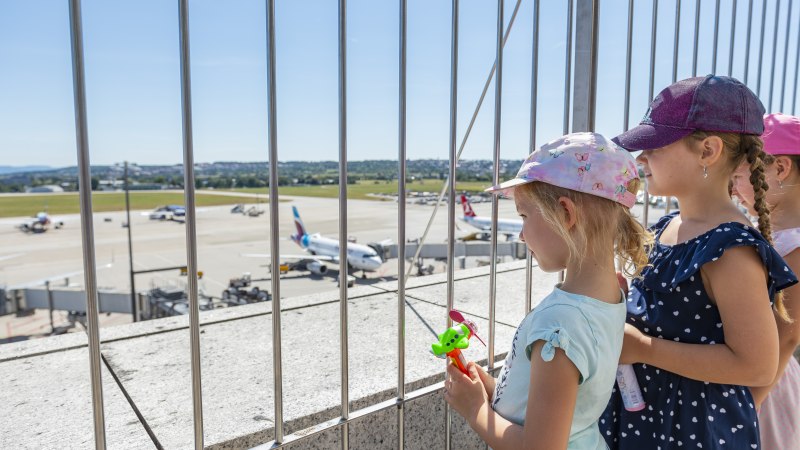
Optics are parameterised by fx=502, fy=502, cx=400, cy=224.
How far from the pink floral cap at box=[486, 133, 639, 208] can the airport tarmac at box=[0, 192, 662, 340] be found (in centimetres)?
2093

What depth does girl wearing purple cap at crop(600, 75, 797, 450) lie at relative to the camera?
97 cm

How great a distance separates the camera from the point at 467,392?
3.47 ft

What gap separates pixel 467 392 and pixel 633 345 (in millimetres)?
360

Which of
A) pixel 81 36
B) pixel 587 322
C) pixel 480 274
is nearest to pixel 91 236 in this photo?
pixel 81 36

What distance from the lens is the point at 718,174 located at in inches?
43.2

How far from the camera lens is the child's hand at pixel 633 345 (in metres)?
1.04

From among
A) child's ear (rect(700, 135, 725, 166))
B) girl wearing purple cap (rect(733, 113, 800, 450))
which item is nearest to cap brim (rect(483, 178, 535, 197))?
child's ear (rect(700, 135, 725, 166))

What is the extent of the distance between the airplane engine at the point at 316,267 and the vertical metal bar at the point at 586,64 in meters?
26.4

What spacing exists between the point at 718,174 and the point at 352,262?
24.6 meters

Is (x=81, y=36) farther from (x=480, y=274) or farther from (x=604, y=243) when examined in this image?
(x=480, y=274)

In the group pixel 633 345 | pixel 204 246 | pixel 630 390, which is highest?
pixel 633 345

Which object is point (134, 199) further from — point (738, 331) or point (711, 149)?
point (738, 331)

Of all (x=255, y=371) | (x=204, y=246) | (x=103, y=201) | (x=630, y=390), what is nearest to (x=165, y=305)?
(x=255, y=371)

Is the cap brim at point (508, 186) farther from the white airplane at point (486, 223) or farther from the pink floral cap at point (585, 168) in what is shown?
the white airplane at point (486, 223)
